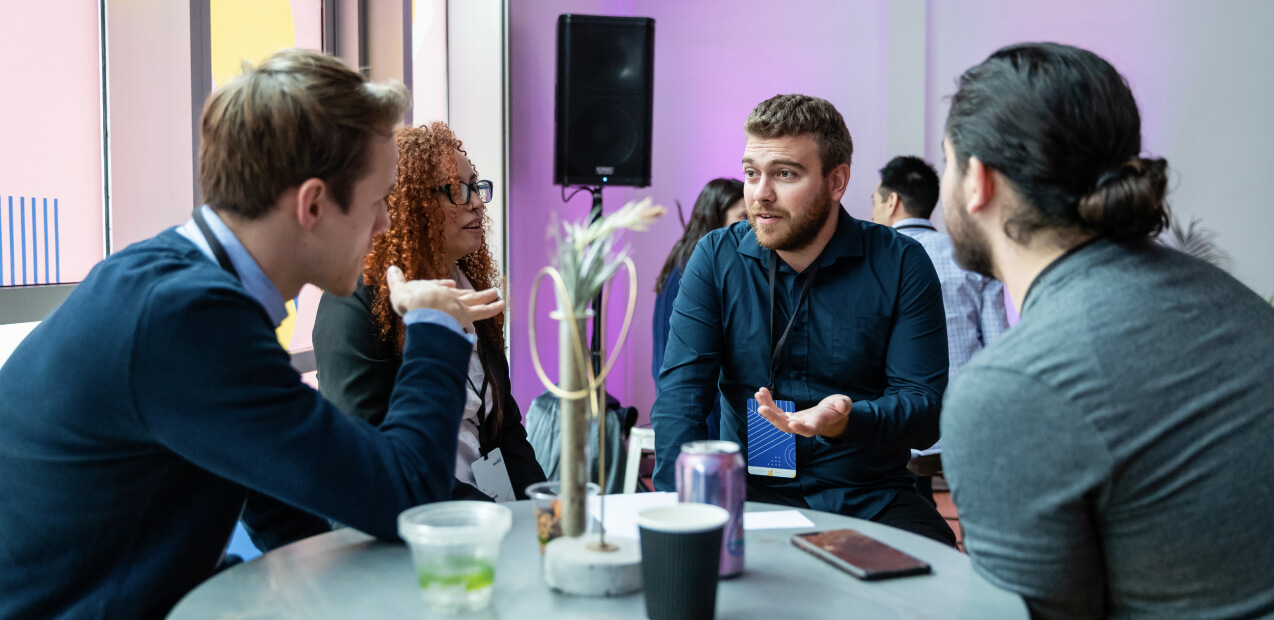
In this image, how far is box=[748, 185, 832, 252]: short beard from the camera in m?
2.30

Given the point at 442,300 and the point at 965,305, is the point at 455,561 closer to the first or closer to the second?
the point at 442,300

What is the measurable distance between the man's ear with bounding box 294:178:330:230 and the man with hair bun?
91 centimetres

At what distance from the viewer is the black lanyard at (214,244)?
4.27 ft

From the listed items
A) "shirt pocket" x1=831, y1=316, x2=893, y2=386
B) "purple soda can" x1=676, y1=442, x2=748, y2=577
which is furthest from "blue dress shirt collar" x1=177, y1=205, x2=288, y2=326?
"shirt pocket" x1=831, y1=316, x2=893, y2=386

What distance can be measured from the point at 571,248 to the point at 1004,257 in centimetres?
63

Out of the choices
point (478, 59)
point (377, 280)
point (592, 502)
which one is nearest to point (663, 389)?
point (377, 280)

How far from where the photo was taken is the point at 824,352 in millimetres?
2240

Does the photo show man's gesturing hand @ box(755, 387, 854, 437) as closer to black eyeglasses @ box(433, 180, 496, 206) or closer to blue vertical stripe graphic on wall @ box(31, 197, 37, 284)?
black eyeglasses @ box(433, 180, 496, 206)


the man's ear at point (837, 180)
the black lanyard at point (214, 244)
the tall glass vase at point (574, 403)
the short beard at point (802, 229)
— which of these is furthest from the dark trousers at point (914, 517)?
the black lanyard at point (214, 244)

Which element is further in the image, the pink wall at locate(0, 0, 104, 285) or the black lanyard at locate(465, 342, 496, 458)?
the black lanyard at locate(465, 342, 496, 458)

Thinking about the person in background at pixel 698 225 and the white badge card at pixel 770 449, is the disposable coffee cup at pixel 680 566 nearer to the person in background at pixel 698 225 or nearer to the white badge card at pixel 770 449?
the white badge card at pixel 770 449

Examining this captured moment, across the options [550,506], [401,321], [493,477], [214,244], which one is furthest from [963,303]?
[214,244]

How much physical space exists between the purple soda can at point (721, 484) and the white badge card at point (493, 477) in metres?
1.05

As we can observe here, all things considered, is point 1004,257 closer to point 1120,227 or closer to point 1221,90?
point 1120,227
